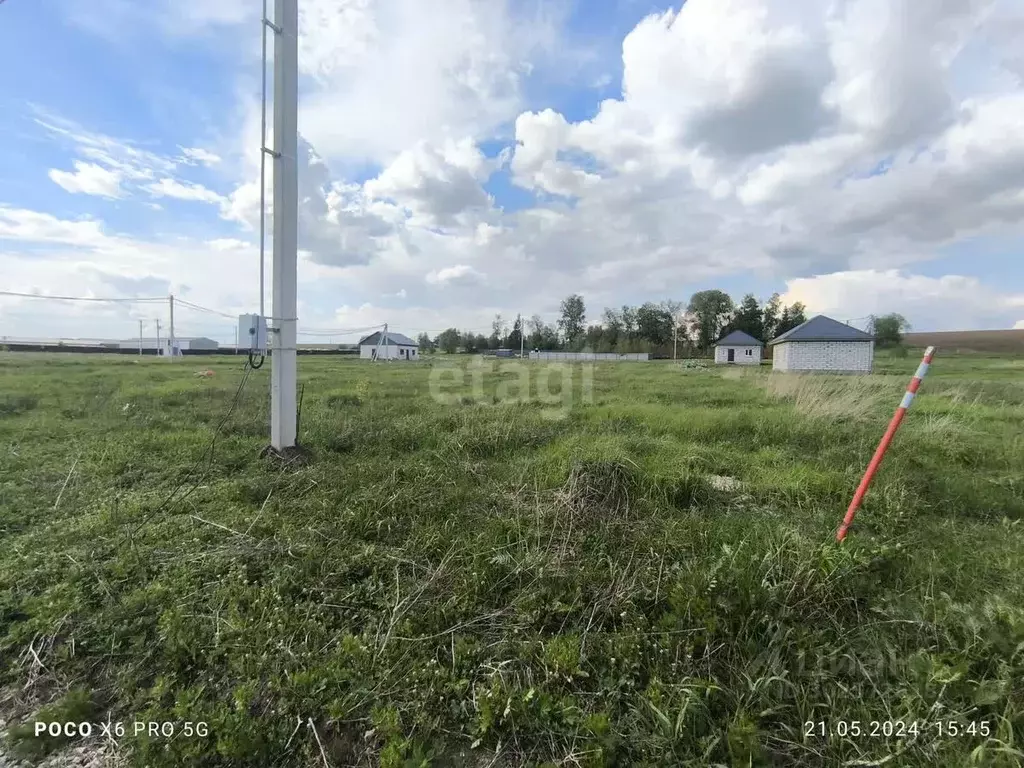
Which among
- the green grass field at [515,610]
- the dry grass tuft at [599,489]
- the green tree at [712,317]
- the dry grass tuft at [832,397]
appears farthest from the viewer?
the green tree at [712,317]

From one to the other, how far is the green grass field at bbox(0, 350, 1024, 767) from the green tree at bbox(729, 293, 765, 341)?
201ft

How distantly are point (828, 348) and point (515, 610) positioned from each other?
32.4m

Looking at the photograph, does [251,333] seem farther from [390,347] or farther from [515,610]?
[390,347]

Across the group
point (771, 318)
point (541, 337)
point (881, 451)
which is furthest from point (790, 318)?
point (881, 451)

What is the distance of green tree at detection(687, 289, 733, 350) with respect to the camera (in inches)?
2479

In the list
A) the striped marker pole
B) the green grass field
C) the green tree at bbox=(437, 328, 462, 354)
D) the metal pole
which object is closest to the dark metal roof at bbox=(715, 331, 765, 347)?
the green tree at bbox=(437, 328, 462, 354)

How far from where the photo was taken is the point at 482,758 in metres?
1.61

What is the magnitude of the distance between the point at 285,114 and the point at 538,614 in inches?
191

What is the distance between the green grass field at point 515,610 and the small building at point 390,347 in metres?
44.5

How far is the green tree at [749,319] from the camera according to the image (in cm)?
5981

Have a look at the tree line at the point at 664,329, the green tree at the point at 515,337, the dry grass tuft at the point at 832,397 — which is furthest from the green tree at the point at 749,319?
the dry grass tuft at the point at 832,397

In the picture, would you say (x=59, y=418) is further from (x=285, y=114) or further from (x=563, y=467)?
(x=563, y=467)

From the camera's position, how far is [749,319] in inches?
→ 2384

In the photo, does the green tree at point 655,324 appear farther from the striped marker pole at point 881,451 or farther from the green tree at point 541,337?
the striped marker pole at point 881,451
